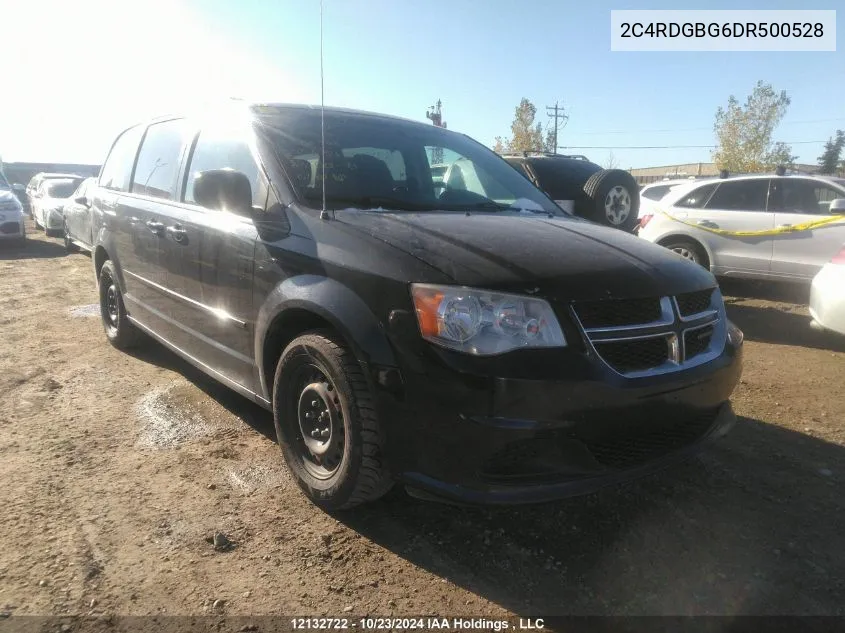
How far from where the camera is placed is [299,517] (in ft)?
8.63

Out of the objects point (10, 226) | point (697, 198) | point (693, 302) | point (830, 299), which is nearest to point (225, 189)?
point (693, 302)

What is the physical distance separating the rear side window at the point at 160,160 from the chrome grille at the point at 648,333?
283 cm

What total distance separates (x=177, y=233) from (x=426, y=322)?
81.4 inches

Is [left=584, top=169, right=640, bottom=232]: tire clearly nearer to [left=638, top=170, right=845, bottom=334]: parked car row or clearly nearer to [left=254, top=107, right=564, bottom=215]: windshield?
[left=254, top=107, right=564, bottom=215]: windshield

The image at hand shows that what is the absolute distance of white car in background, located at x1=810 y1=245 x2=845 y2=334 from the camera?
4785 mm

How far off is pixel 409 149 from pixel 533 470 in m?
2.13

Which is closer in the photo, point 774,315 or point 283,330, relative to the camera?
point 283,330

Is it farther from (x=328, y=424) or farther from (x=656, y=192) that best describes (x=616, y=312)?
(x=656, y=192)

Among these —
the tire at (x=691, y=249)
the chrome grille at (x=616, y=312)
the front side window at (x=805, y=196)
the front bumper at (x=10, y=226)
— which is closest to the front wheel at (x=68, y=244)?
the front bumper at (x=10, y=226)

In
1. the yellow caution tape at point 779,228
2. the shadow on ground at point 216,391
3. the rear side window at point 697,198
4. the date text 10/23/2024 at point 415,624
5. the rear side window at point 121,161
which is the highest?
the rear side window at point 121,161

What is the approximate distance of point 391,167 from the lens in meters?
3.29

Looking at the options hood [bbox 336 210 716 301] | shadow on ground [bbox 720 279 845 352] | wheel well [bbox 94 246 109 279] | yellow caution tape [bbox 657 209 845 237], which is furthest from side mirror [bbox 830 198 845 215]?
wheel well [bbox 94 246 109 279]

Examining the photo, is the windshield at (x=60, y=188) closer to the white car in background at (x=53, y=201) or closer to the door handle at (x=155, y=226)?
the white car in background at (x=53, y=201)

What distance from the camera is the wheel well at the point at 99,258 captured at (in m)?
5.06
